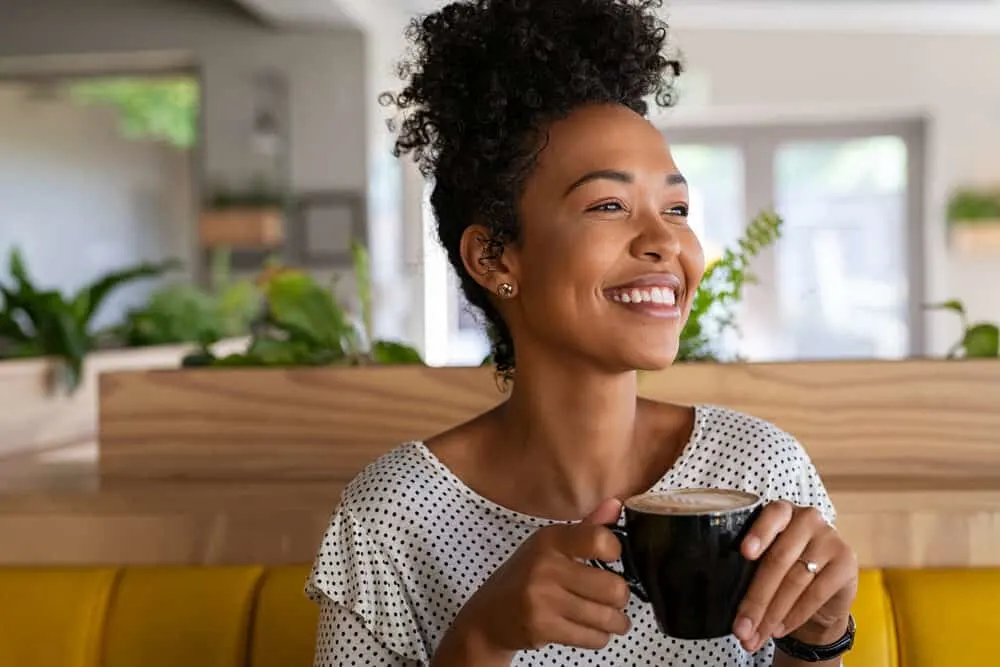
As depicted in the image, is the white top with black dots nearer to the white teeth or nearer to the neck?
the neck

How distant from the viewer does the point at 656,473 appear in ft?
3.60

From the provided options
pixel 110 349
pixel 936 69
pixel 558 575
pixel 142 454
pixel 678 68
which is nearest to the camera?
pixel 558 575

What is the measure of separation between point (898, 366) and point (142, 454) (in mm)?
1017

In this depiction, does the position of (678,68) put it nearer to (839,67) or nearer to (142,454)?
(142,454)

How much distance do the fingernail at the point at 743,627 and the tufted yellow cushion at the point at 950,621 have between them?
17.9 inches

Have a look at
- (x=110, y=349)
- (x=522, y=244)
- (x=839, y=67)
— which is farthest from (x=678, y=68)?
(x=839, y=67)

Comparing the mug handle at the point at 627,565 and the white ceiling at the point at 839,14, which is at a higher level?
the white ceiling at the point at 839,14

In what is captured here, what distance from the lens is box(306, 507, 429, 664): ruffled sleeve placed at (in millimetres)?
1048

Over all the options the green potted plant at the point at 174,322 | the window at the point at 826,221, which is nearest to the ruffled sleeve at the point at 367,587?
the green potted plant at the point at 174,322

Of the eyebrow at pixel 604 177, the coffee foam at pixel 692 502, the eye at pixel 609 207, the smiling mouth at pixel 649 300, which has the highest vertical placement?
the eyebrow at pixel 604 177

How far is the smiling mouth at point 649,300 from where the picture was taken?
3.12 ft

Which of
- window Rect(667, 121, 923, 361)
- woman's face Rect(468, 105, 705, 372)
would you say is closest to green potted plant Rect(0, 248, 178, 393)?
woman's face Rect(468, 105, 705, 372)

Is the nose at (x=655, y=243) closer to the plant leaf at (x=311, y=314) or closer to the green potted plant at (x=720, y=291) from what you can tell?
the green potted plant at (x=720, y=291)

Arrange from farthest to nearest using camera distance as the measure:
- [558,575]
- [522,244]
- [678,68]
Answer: [678,68] < [522,244] < [558,575]
